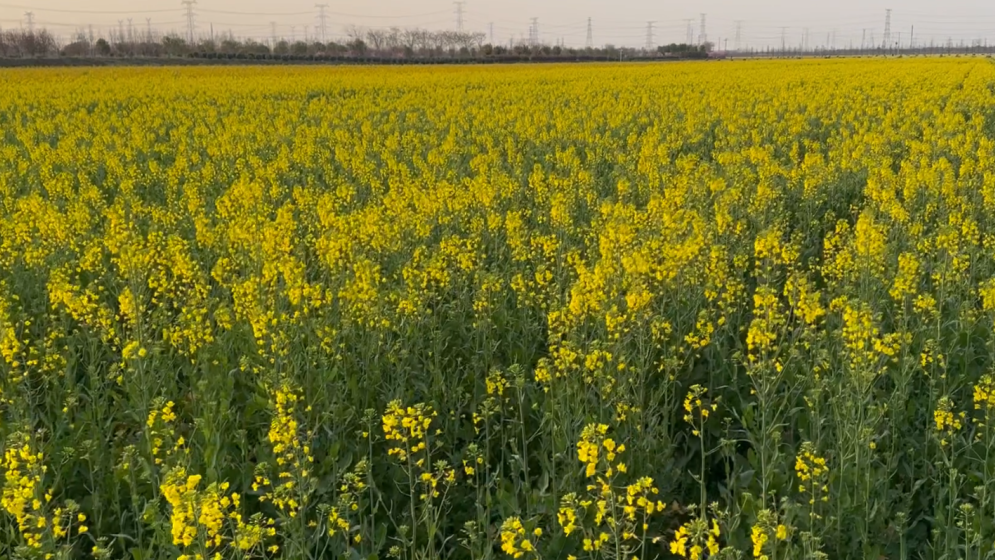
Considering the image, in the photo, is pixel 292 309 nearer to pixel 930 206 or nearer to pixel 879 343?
pixel 879 343

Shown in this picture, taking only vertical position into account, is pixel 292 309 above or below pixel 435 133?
below

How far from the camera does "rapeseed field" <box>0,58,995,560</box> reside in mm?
3289

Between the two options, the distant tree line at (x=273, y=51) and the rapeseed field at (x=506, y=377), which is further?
the distant tree line at (x=273, y=51)

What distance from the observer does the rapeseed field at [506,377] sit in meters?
3.29

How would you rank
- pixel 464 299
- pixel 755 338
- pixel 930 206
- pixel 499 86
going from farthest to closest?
pixel 499 86
pixel 930 206
pixel 464 299
pixel 755 338

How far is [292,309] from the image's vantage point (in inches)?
225

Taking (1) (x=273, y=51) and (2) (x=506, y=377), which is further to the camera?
(1) (x=273, y=51)

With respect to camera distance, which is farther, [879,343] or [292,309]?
[292,309]

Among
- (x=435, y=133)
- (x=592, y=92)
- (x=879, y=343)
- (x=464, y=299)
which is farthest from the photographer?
(x=592, y=92)

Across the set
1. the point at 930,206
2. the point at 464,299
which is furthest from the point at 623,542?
the point at 930,206

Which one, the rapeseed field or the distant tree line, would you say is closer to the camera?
the rapeseed field

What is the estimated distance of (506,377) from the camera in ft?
16.8

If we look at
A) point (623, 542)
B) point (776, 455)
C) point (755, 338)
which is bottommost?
point (623, 542)

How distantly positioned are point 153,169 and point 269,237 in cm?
634
